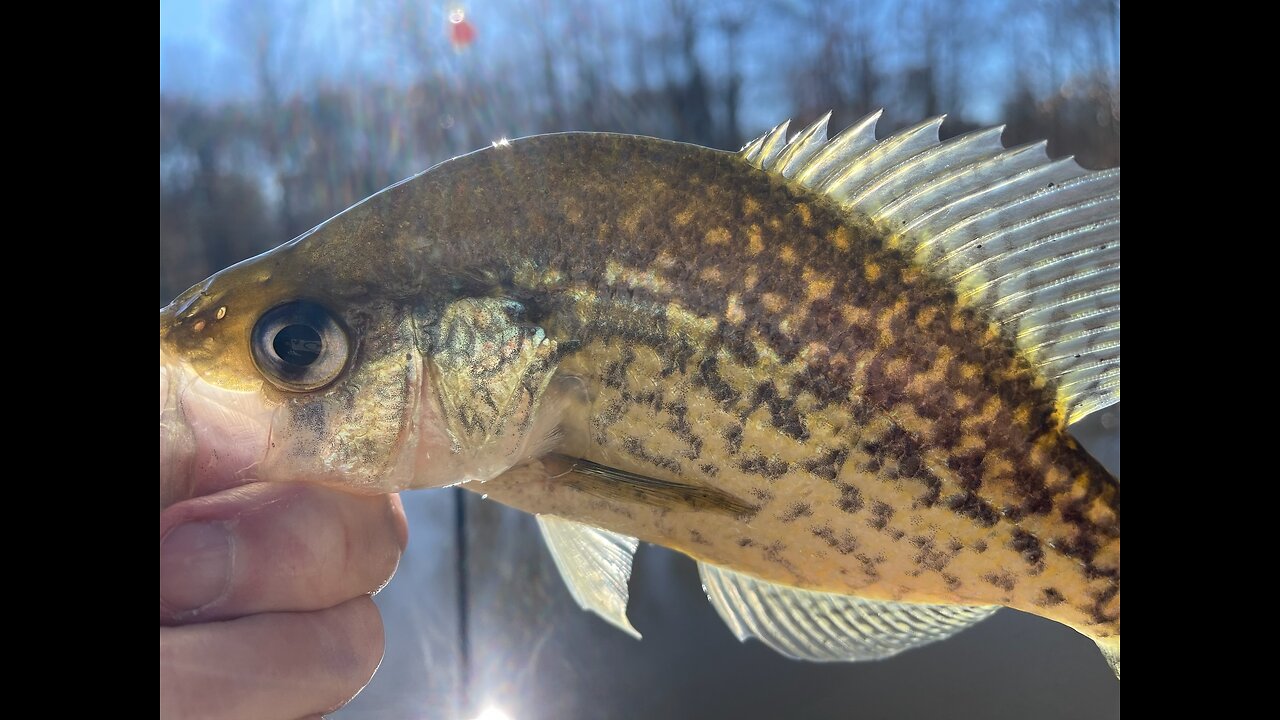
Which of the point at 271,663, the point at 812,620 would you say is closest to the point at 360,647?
the point at 271,663

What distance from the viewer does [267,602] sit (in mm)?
869

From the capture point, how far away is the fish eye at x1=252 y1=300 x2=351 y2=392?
82cm

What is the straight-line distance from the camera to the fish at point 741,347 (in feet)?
2.77

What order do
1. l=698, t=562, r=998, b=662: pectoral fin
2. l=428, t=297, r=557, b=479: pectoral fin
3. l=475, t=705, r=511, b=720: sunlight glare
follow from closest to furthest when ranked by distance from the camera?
l=428, t=297, r=557, b=479: pectoral fin < l=698, t=562, r=998, b=662: pectoral fin < l=475, t=705, r=511, b=720: sunlight glare

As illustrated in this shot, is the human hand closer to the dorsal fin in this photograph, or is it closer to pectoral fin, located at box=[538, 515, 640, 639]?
pectoral fin, located at box=[538, 515, 640, 639]

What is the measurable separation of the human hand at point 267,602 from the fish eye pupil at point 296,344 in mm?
161

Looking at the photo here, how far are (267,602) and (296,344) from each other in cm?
31

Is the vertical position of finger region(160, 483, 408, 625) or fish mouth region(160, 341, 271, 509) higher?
fish mouth region(160, 341, 271, 509)

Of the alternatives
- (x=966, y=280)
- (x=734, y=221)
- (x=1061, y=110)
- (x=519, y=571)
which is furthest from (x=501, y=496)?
(x=1061, y=110)

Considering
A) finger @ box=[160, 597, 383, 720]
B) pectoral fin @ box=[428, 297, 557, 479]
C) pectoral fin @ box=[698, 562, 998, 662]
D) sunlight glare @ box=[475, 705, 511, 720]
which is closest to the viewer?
finger @ box=[160, 597, 383, 720]

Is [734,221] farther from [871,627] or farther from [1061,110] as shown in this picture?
[1061,110]

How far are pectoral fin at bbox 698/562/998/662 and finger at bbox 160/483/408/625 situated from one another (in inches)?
18.7

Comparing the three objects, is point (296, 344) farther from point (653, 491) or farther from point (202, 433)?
point (653, 491)

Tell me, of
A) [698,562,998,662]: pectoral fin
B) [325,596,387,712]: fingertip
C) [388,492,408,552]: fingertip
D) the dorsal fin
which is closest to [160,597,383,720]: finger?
[325,596,387,712]: fingertip
